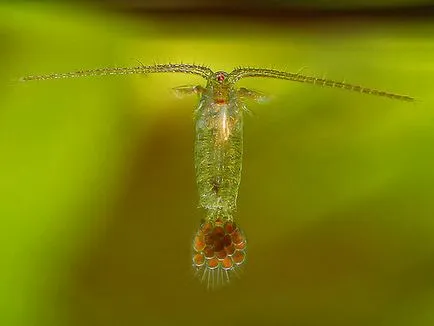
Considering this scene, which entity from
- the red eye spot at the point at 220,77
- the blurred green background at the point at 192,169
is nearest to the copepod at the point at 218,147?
the red eye spot at the point at 220,77


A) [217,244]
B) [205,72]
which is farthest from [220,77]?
[217,244]

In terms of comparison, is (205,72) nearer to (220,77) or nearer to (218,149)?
(220,77)

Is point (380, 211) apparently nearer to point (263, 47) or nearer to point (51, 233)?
point (263, 47)

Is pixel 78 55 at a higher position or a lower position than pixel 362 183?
higher

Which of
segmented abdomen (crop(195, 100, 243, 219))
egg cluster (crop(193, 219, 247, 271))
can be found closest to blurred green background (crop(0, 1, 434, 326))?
egg cluster (crop(193, 219, 247, 271))

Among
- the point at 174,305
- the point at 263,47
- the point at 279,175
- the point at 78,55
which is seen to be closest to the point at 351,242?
the point at 279,175

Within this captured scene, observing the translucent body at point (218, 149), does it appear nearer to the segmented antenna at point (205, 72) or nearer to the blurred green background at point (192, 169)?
the segmented antenna at point (205, 72)

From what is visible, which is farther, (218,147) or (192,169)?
(192,169)
